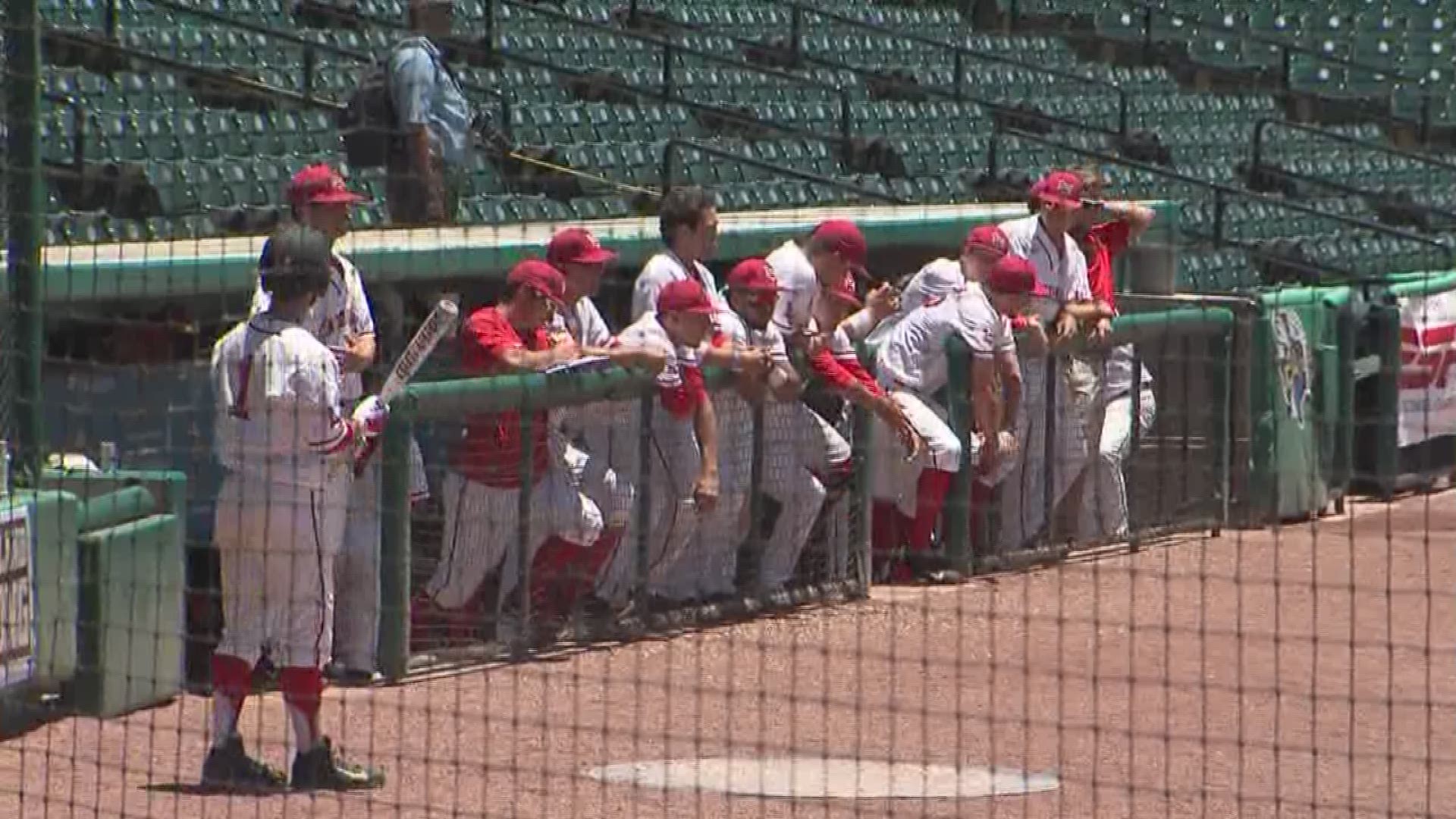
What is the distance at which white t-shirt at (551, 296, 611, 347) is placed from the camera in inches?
368

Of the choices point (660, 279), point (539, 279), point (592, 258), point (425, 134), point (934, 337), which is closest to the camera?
point (539, 279)

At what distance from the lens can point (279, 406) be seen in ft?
23.3

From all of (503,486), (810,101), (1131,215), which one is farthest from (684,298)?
(810,101)

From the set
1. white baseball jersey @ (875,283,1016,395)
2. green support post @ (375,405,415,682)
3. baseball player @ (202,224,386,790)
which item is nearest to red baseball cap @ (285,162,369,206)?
green support post @ (375,405,415,682)

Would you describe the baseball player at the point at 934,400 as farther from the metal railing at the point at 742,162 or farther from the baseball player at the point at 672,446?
the metal railing at the point at 742,162

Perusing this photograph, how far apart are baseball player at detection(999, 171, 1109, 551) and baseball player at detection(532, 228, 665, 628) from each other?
2150 mm

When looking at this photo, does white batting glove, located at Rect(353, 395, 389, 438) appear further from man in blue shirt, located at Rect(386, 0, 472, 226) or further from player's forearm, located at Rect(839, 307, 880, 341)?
player's forearm, located at Rect(839, 307, 880, 341)

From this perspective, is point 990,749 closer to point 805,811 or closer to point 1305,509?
point 805,811

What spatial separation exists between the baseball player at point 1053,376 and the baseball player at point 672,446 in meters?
1.82

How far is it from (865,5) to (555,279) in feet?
38.2

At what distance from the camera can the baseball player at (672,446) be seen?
936cm

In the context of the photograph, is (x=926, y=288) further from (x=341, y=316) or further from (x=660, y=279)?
(x=341, y=316)

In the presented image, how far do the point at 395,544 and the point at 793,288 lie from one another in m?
2.37

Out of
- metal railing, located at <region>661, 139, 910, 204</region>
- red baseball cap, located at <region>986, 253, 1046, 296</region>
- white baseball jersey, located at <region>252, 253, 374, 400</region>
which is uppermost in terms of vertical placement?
metal railing, located at <region>661, 139, 910, 204</region>
